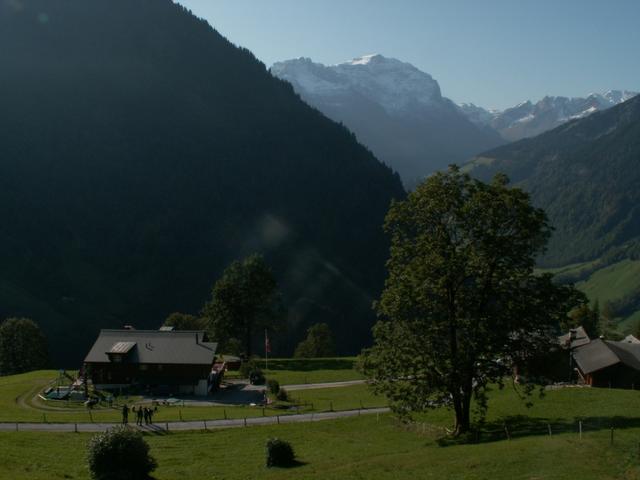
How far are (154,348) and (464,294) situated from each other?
52.1m

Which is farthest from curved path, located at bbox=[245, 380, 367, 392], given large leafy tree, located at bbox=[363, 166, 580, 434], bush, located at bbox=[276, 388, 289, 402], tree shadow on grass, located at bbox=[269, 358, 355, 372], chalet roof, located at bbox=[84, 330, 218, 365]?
large leafy tree, located at bbox=[363, 166, 580, 434]

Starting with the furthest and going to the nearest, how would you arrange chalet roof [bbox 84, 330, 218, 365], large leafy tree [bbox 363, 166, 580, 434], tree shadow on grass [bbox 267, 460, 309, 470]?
chalet roof [bbox 84, 330, 218, 365] < large leafy tree [bbox 363, 166, 580, 434] < tree shadow on grass [bbox 267, 460, 309, 470]

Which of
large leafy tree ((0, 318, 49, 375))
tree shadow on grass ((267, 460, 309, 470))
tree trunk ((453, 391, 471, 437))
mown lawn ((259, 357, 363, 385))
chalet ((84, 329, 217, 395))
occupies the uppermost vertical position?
large leafy tree ((0, 318, 49, 375))

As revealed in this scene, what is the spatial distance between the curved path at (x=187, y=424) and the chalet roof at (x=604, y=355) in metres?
31.0

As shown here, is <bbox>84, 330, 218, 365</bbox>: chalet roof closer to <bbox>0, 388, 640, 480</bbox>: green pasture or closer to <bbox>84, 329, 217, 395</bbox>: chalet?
<bbox>84, 329, 217, 395</bbox>: chalet

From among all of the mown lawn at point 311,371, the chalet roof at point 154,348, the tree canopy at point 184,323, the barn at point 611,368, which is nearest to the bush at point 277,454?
the chalet roof at point 154,348

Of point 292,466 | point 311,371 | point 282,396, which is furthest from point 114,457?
point 311,371

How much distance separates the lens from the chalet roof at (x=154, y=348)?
79.6 metres

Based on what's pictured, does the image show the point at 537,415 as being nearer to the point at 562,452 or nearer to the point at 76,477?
the point at 562,452

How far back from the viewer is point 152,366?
79750 mm

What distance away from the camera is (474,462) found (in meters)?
32.3

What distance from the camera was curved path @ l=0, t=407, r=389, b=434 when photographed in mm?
52438

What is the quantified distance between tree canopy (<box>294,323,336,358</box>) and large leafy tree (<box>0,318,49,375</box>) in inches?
1952

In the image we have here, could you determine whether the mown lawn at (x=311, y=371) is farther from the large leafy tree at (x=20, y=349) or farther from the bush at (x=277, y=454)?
the large leafy tree at (x=20, y=349)
